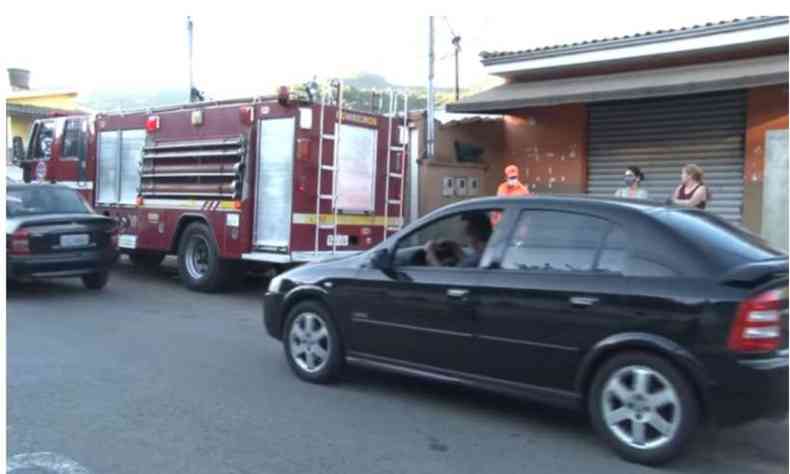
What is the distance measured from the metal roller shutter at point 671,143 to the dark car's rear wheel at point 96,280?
24.4ft

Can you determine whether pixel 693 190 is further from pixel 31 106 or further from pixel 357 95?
pixel 31 106

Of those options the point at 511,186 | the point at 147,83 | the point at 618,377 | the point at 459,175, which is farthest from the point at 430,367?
the point at 147,83

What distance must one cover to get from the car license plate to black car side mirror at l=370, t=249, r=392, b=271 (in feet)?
20.0

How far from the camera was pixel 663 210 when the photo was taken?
5.37 metres

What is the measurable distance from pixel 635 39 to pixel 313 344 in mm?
7995

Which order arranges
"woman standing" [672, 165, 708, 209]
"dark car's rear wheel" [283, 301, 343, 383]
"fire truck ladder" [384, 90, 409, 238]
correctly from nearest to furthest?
"dark car's rear wheel" [283, 301, 343, 383] < "woman standing" [672, 165, 708, 209] < "fire truck ladder" [384, 90, 409, 238]

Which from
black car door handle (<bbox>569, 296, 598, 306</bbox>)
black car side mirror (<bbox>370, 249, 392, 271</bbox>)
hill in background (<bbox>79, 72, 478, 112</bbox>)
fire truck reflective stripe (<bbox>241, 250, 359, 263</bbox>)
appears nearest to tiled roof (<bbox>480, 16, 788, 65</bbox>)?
hill in background (<bbox>79, 72, 478, 112</bbox>)

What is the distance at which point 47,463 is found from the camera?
190 inches

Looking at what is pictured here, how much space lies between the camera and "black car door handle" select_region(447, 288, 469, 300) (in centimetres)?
575

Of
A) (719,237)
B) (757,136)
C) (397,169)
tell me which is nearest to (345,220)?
(397,169)

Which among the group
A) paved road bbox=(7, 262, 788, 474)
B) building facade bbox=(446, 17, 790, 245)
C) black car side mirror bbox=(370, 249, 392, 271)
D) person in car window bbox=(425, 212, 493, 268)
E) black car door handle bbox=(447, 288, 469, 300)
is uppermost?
building facade bbox=(446, 17, 790, 245)

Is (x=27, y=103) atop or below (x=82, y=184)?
atop

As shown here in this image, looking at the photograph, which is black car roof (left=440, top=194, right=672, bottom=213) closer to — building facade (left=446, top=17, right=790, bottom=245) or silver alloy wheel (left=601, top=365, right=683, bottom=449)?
silver alloy wheel (left=601, top=365, right=683, bottom=449)

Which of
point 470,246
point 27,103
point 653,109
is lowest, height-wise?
point 470,246
